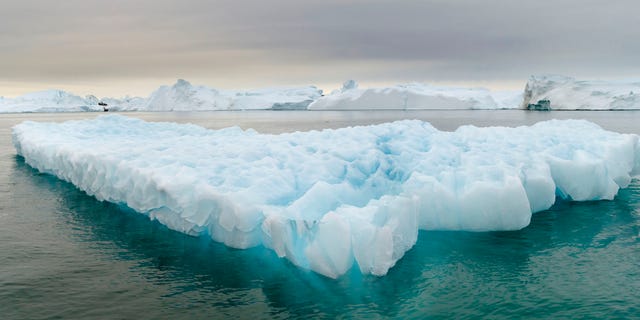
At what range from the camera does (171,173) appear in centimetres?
1055

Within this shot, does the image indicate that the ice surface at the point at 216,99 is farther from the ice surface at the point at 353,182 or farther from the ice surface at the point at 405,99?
the ice surface at the point at 353,182

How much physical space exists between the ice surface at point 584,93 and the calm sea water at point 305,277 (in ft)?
279

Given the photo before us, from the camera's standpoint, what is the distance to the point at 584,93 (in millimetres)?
86000

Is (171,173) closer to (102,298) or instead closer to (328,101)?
(102,298)

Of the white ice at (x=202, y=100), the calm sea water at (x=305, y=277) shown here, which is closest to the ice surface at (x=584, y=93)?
the white ice at (x=202, y=100)

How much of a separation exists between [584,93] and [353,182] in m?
88.7

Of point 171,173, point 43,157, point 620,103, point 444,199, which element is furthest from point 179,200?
point 620,103

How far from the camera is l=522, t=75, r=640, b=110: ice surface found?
83562 millimetres

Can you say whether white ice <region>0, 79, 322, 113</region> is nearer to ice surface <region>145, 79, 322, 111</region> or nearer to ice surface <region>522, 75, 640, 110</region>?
ice surface <region>145, 79, 322, 111</region>

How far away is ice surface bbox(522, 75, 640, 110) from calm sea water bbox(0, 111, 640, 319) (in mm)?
84964

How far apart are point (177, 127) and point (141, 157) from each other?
30.1ft

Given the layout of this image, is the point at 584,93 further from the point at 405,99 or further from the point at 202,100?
the point at 202,100

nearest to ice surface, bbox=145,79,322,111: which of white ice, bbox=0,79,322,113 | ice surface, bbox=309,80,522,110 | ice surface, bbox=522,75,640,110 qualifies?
white ice, bbox=0,79,322,113

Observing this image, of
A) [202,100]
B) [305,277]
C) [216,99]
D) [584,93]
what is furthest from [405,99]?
[305,277]
